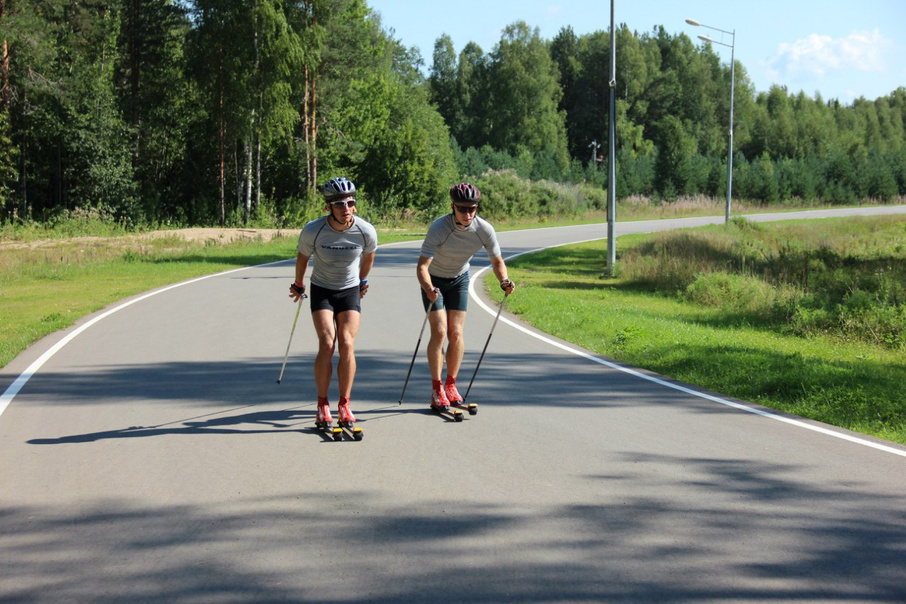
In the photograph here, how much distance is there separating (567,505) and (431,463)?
1.27 metres

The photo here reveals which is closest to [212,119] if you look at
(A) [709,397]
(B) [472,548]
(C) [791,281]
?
(C) [791,281]

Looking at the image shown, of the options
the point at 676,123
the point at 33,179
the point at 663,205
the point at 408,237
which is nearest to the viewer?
the point at 408,237

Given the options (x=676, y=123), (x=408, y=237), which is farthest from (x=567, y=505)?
(x=676, y=123)

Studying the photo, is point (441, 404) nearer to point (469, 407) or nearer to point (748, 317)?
point (469, 407)

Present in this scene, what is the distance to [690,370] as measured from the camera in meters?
10.7

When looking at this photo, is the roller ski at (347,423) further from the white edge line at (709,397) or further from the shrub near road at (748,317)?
the shrub near road at (748,317)

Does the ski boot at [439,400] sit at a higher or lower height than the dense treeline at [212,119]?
lower

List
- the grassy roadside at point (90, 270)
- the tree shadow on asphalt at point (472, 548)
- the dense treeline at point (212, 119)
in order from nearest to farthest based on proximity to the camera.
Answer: the tree shadow on asphalt at point (472, 548) → the grassy roadside at point (90, 270) → the dense treeline at point (212, 119)

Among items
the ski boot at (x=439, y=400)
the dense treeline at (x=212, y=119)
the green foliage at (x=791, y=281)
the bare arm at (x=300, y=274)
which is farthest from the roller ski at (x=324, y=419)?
the dense treeline at (x=212, y=119)

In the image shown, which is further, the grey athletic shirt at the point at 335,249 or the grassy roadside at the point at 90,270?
the grassy roadside at the point at 90,270

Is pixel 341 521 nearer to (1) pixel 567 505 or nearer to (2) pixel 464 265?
(1) pixel 567 505

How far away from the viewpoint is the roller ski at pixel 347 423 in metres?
7.22

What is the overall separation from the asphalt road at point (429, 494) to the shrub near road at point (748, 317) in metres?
0.89

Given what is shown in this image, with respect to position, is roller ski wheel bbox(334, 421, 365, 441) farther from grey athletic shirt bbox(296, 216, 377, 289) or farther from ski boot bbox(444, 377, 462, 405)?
ski boot bbox(444, 377, 462, 405)
